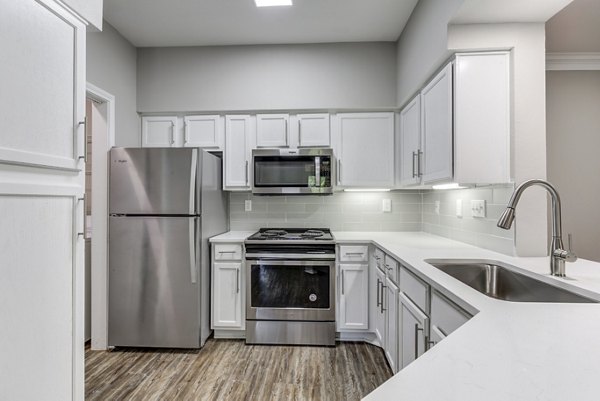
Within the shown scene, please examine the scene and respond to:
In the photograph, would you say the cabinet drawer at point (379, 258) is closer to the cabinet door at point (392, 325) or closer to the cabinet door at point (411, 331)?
the cabinet door at point (392, 325)

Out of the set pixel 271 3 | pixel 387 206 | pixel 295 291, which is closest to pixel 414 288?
pixel 295 291

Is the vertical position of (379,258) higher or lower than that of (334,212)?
lower

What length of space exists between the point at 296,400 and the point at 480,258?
52.9 inches

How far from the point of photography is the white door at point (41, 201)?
3.38 ft

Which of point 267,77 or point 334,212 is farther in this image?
point 334,212

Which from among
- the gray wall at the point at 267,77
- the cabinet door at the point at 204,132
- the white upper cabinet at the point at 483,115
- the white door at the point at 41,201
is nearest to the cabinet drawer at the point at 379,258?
the white upper cabinet at the point at 483,115

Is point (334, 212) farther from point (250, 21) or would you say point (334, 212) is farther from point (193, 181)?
point (250, 21)

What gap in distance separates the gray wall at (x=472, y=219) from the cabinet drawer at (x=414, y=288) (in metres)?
0.60

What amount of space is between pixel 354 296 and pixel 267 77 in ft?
6.90

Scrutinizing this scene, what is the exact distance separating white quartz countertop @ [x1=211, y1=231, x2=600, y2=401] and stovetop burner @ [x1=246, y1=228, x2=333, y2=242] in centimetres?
163

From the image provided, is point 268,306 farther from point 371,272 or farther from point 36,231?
point 36,231

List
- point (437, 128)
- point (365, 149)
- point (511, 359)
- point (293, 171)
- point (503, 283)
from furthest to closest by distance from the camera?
point (365, 149) → point (293, 171) → point (437, 128) → point (503, 283) → point (511, 359)

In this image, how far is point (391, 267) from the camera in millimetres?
2082

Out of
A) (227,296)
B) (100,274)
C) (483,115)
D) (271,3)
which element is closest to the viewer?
(483,115)
